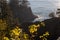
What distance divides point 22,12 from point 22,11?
0.9 inches

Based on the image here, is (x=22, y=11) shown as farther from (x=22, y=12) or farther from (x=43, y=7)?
(x=43, y=7)

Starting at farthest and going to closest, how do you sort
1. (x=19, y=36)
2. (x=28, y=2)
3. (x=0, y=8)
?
1. (x=28, y=2)
2. (x=0, y=8)
3. (x=19, y=36)

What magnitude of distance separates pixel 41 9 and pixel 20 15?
44cm

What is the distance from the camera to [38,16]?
4.34 meters

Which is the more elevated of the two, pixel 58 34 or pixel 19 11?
pixel 19 11

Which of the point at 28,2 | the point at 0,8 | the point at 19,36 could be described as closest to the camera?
the point at 19,36

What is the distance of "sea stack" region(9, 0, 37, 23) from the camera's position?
14.0 ft

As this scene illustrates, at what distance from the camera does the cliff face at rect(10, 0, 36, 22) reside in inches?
170

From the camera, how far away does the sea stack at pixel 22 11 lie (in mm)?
4266

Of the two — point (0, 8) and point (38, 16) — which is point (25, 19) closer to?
point (38, 16)

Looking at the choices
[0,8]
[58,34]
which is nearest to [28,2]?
[0,8]

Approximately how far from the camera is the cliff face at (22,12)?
4.32 metres

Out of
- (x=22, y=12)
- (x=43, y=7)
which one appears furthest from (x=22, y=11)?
(x=43, y=7)

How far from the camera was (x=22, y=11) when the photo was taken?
441 cm
